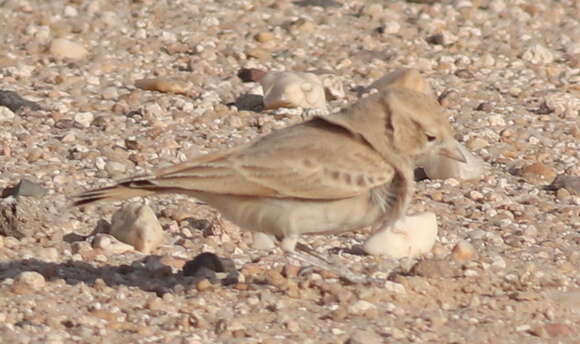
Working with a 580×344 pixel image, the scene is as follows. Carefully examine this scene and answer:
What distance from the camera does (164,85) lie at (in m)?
9.54

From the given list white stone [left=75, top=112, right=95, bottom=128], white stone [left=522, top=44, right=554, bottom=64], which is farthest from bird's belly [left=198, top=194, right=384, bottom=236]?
white stone [left=522, top=44, right=554, bottom=64]

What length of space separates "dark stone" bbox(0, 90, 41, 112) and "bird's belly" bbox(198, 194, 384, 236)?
314cm

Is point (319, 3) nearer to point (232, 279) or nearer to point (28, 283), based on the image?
point (232, 279)

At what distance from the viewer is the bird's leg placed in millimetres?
6488

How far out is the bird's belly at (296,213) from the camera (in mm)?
6320

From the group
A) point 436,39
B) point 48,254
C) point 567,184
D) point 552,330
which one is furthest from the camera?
point 436,39

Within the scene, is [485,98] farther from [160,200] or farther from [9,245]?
[9,245]

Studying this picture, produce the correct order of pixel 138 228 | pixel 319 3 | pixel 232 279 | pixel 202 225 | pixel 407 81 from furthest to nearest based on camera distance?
pixel 319 3 < pixel 407 81 < pixel 202 225 < pixel 138 228 < pixel 232 279

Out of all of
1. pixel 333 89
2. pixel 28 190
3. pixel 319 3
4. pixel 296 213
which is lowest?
pixel 319 3

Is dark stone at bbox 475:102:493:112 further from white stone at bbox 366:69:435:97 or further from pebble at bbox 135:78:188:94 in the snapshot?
pebble at bbox 135:78:188:94

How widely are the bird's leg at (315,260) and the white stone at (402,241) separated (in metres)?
0.40

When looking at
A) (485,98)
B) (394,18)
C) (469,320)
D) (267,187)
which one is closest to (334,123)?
(267,187)

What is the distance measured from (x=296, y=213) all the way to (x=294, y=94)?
9.61ft

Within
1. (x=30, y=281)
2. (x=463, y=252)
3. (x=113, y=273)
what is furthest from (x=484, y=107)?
(x=30, y=281)
